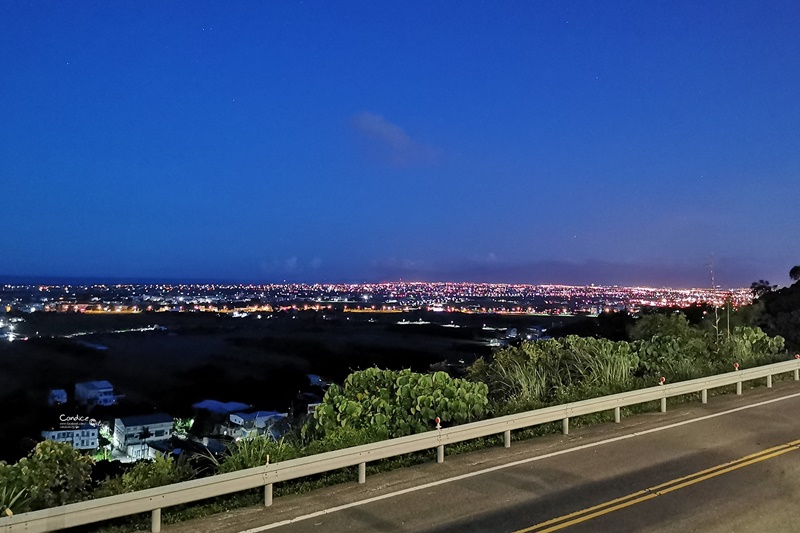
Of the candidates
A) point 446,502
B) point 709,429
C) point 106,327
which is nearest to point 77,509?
point 446,502

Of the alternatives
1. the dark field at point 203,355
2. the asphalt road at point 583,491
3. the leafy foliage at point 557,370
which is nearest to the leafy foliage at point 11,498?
the asphalt road at point 583,491

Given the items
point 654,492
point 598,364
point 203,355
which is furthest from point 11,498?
point 203,355

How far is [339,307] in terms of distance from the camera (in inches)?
5177

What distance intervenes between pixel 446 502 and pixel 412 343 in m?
69.3

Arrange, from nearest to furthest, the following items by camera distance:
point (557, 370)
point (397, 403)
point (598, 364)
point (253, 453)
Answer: point (253, 453) → point (397, 403) → point (598, 364) → point (557, 370)

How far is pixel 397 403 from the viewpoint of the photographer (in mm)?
10445

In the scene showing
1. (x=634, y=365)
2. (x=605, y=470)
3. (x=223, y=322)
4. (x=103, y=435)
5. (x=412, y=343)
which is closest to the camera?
(x=605, y=470)

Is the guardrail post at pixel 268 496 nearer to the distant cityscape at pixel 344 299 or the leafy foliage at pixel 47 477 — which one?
the leafy foliage at pixel 47 477

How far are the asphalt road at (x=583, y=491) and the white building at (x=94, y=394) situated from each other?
41190 mm

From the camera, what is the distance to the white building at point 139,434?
80.7ft

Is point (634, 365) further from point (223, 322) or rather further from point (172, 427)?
point (223, 322)

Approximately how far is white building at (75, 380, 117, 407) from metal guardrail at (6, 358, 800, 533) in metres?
40.9

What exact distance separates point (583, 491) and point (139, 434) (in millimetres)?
24609

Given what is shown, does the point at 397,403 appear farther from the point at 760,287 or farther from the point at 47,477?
the point at 760,287
